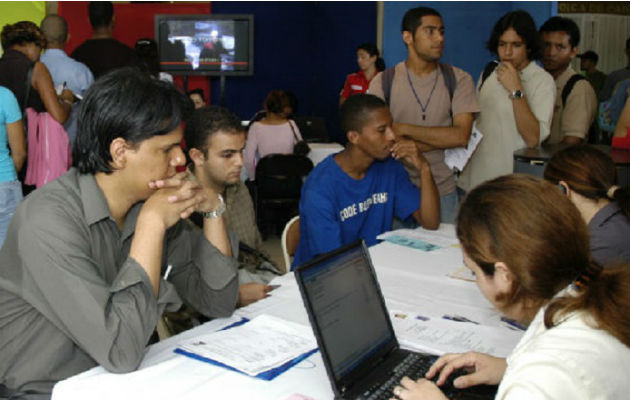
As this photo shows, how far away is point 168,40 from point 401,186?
16.7ft

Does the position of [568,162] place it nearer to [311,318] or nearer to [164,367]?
[311,318]

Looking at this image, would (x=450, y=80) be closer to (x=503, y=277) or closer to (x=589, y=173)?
(x=589, y=173)

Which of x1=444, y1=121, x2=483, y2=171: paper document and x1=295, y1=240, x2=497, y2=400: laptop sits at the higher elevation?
x1=444, y1=121, x2=483, y2=171: paper document

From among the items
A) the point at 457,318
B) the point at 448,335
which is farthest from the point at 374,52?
the point at 448,335

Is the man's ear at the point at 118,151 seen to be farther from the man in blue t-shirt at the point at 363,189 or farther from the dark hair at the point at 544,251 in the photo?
the man in blue t-shirt at the point at 363,189

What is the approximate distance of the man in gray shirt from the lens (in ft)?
4.72

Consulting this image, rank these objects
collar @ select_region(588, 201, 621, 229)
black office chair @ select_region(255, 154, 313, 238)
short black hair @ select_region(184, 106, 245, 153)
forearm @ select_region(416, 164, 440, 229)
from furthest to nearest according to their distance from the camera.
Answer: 1. black office chair @ select_region(255, 154, 313, 238)
2. forearm @ select_region(416, 164, 440, 229)
3. short black hair @ select_region(184, 106, 245, 153)
4. collar @ select_region(588, 201, 621, 229)

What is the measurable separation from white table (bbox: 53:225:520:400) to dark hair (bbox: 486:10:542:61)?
1.83m

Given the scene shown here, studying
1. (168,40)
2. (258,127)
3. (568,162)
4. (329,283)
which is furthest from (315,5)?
(329,283)

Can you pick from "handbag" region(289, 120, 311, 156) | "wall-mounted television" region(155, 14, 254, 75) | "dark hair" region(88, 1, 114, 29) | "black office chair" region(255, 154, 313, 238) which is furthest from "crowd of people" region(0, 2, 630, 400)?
"wall-mounted television" region(155, 14, 254, 75)

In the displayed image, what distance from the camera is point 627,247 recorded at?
206cm

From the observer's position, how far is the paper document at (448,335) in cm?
168

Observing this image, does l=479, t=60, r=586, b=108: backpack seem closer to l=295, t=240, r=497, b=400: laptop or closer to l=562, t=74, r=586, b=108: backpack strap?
l=562, t=74, r=586, b=108: backpack strap

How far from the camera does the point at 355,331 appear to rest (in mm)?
1464
